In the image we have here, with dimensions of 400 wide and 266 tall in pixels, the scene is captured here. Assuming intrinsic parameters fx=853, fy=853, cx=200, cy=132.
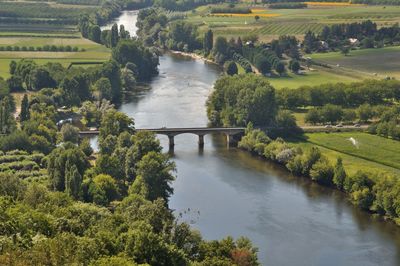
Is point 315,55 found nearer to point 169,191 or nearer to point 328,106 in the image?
point 328,106

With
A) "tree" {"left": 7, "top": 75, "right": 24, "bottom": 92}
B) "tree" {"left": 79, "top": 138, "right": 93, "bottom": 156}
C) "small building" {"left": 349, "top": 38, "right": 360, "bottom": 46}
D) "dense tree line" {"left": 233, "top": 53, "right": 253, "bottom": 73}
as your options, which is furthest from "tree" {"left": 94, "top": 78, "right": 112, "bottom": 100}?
"small building" {"left": 349, "top": 38, "right": 360, "bottom": 46}

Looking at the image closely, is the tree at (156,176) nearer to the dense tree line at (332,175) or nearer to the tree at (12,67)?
the dense tree line at (332,175)

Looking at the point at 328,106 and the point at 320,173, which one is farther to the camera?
the point at 328,106

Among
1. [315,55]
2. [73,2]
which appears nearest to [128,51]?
[315,55]

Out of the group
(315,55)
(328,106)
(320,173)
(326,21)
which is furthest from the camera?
(326,21)

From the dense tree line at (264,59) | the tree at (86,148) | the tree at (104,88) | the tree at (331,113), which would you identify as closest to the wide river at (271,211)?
the tree at (86,148)

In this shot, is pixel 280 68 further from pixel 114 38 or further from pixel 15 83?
pixel 15 83

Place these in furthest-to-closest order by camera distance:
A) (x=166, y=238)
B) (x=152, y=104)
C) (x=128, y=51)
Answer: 1. (x=128, y=51)
2. (x=152, y=104)
3. (x=166, y=238)
